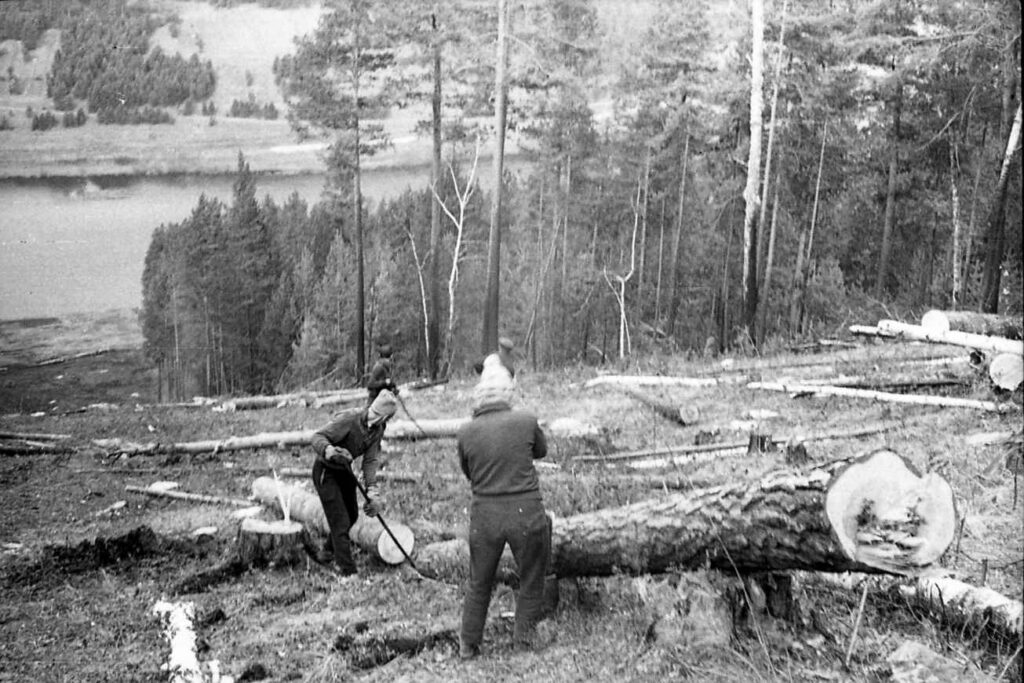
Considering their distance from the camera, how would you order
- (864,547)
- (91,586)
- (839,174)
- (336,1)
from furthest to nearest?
1. (839,174)
2. (336,1)
3. (91,586)
4. (864,547)

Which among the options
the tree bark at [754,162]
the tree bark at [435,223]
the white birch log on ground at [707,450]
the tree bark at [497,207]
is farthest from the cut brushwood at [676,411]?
the tree bark at [754,162]

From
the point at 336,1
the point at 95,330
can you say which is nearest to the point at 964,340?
the point at 336,1

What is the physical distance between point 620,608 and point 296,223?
553cm

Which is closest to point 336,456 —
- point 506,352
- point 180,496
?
point 180,496

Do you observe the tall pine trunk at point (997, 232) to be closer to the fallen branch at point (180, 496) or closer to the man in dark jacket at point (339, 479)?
the man in dark jacket at point (339, 479)

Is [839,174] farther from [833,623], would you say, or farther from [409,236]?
[833,623]

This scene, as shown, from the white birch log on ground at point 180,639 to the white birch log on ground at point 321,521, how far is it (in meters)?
1.13

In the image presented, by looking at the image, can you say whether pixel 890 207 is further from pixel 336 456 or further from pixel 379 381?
pixel 336 456

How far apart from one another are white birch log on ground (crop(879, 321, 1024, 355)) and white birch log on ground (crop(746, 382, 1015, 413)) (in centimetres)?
44

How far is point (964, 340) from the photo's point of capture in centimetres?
748

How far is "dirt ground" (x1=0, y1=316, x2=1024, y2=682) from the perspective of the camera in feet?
13.5

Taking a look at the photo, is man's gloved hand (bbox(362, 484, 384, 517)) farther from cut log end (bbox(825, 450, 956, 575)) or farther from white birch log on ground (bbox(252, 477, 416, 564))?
cut log end (bbox(825, 450, 956, 575))

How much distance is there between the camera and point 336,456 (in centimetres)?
577

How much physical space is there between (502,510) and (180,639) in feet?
6.10
